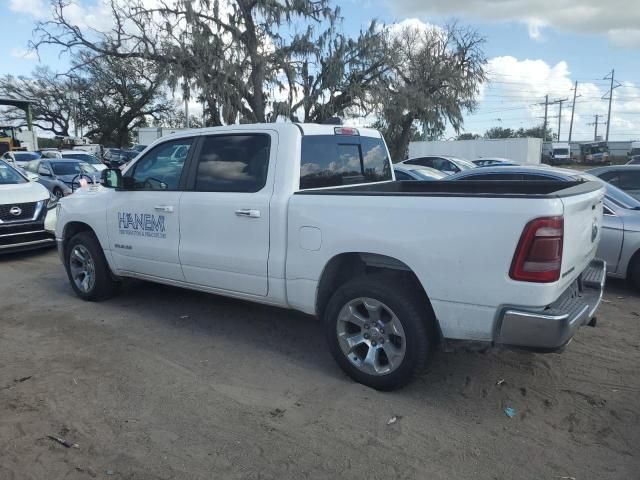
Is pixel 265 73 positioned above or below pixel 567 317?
above

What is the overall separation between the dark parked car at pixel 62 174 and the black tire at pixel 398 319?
13.8m

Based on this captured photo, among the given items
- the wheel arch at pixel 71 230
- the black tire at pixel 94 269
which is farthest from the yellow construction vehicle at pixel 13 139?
the black tire at pixel 94 269

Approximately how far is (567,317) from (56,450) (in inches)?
124

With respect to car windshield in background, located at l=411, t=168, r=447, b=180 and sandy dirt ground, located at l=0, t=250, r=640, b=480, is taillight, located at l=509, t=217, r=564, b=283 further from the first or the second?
car windshield in background, located at l=411, t=168, r=447, b=180

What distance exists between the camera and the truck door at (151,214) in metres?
4.91

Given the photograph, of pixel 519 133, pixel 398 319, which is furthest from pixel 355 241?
pixel 519 133

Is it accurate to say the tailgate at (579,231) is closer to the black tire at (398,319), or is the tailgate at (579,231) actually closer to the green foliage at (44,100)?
the black tire at (398,319)

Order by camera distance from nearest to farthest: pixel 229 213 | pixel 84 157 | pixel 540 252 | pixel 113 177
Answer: pixel 540 252
pixel 229 213
pixel 113 177
pixel 84 157

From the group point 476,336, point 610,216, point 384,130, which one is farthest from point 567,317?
point 384,130

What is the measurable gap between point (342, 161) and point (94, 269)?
313cm

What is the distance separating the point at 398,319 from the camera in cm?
353

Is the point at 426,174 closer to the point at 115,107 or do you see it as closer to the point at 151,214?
the point at 151,214

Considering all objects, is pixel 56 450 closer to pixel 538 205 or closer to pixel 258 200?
pixel 258 200

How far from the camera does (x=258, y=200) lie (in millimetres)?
4199
